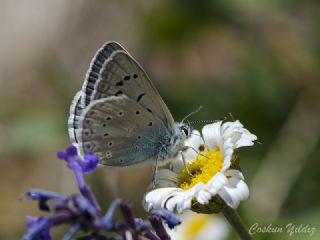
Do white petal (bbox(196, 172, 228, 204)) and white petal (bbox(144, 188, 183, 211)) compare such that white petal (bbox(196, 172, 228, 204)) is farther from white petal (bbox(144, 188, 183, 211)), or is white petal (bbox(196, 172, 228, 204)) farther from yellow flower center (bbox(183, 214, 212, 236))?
yellow flower center (bbox(183, 214, 212, 236))

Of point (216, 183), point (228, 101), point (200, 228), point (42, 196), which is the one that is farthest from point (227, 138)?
point (228, 101)

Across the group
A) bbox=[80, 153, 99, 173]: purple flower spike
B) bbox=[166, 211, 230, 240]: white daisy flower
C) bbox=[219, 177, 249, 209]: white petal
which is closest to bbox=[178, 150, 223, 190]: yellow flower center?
bbox=[219, 177, 249, 209]: white petal

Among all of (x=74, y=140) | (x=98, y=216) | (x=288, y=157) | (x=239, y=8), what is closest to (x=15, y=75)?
(x=239, y=8)

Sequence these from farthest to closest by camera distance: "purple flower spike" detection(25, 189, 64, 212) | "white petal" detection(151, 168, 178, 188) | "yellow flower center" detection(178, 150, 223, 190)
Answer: "white petal" detection(151, 168, 178, 188), "yellow flower center" detection(178, 150, 223, 190), "purple flower spike" detection(25, 189, 64, 212)

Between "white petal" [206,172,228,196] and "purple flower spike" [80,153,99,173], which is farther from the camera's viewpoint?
"white petal" [206,172,228,196]

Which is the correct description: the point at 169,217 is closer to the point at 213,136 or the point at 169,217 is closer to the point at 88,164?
the point at 88,164

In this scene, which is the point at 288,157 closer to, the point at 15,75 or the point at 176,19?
the point at 176,19

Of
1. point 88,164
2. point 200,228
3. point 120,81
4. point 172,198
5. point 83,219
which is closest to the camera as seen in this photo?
point 83,219
